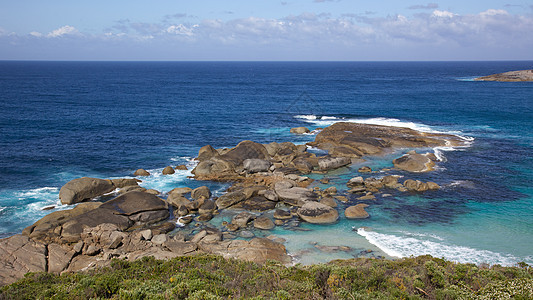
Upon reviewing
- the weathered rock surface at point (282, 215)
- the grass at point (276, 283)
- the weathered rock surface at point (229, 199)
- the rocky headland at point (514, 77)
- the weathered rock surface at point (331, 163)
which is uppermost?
the rocky headland at point (514, 77)

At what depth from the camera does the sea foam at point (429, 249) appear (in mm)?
28031

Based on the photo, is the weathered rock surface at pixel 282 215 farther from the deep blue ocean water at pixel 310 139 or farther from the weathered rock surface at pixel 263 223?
the deep blue ocean water at pixel 310 139

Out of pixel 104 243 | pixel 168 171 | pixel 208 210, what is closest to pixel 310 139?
pixel 168 171

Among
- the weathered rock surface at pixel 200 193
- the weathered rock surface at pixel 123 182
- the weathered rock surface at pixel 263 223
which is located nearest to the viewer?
the weathered rock surface at pixel 263 223

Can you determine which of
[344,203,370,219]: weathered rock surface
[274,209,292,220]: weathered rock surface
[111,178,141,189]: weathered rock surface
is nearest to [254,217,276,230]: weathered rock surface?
[274,209,292,220]: weathered rock surface

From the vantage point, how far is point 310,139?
6606cm

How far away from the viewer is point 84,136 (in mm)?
64188

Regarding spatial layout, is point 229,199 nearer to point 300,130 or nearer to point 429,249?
point 429,249

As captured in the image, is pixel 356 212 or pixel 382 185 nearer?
pixel 356 212

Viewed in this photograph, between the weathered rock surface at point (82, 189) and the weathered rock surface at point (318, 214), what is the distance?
2206cm

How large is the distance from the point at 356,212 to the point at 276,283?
19057 millimetres

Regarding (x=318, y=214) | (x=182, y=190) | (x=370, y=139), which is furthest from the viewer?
(x=370, y=139)

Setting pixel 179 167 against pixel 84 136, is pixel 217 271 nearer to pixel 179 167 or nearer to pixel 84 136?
pixel 179 167

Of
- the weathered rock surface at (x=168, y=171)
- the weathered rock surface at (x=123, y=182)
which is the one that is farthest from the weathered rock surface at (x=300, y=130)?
the weathered rock surface at (x=123, y=182)
